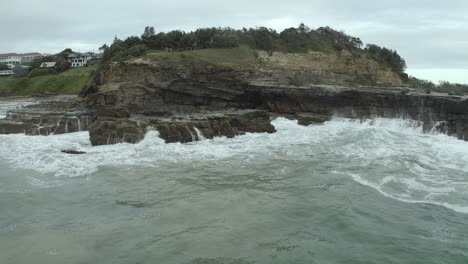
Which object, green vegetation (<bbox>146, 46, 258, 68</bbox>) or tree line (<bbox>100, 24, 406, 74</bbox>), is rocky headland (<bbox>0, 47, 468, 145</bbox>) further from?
tree line (<bbox>100, 24, 406, 74</bbox>)

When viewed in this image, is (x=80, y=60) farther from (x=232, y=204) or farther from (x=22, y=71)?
(x=232, y=204)

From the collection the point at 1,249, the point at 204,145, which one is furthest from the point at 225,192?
the point at 204,145

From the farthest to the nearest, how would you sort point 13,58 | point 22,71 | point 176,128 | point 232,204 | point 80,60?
point 13,58 < point 80,60 < point 22,71 < point 176,128 < point 232,204

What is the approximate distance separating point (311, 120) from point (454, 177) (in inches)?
535

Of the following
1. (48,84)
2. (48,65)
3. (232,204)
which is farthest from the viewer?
(48,65)

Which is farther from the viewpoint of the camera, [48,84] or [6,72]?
[6,72]

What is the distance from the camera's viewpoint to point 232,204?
32.3ft

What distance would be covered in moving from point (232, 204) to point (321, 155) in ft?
26.0

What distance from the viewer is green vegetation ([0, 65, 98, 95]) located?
6400cm

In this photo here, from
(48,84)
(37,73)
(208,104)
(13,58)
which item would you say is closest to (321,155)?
(208,104)

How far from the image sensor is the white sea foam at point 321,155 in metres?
12.1

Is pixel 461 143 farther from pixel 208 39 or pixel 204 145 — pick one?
pixel 208 39

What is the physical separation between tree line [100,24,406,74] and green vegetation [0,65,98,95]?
20.5m

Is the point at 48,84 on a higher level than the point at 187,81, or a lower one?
higher
